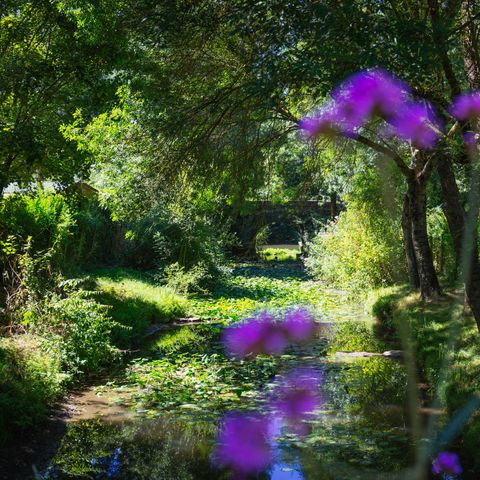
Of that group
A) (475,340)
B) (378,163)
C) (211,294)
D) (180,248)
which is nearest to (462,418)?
(475,340)

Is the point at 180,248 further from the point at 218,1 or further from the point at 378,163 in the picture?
the point at 218,1

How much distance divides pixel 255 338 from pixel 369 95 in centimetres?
837

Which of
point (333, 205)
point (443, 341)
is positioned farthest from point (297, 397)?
point (333, 205)

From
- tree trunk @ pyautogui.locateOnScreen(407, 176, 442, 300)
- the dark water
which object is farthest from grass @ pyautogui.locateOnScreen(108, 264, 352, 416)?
tree trunk @ pyautogui.locateOnScreen(407, 176, 442, 300)

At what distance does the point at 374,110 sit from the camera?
271 inches

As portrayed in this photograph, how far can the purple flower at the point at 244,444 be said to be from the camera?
6.06m

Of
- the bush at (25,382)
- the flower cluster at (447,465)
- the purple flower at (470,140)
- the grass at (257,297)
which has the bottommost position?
the flower cluster at (447,465)

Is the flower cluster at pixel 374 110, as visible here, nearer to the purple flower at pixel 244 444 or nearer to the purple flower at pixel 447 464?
the purple flower at pixel 447 464

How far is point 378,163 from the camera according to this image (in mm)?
14719

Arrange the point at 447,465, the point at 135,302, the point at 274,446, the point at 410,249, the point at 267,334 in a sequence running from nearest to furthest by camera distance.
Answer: the point at 447,465 < the point at 274,446 < the point at 267,334 < the point at 135,302 < the point at 410,249

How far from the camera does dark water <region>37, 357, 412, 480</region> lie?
5.80 metres

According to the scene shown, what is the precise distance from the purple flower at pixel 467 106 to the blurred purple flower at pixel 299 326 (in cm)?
757

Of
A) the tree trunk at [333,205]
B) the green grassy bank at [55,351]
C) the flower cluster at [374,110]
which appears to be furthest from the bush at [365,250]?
the flower cluster at [374,110]

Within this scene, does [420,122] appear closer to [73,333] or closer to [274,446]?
[274,446]
